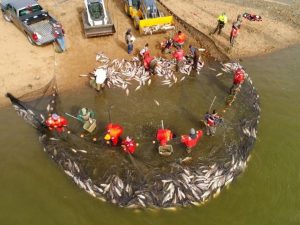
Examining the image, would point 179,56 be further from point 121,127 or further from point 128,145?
point 128,145

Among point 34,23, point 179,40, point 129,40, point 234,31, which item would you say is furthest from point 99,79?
point 234,31

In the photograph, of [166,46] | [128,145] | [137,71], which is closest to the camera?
[128,145]

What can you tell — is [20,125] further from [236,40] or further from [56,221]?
[236,40]

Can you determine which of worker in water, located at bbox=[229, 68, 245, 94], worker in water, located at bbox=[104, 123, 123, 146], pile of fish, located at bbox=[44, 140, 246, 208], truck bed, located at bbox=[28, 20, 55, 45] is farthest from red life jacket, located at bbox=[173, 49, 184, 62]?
truck bed, located at bbox=[28, 20, 55, 45]

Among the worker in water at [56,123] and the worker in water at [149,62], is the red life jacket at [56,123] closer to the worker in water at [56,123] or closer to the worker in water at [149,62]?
the worker in water at [56,123]

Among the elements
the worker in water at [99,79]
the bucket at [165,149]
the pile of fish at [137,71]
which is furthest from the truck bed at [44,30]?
the bucket at [165,149]

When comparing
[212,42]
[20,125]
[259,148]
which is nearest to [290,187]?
[259,148]

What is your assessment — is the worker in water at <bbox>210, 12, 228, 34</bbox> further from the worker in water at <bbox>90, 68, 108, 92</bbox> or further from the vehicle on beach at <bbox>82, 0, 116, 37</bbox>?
the worker in water at <bbox>90, 68, 108, 92</bbox>
